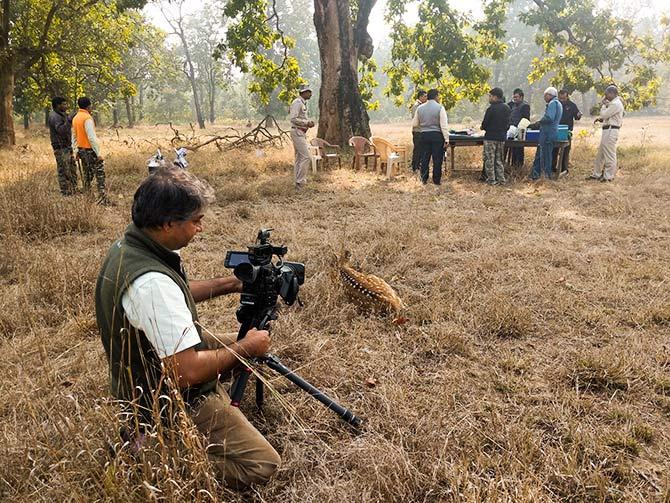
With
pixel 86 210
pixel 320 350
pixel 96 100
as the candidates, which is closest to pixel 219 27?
pixel 96 100

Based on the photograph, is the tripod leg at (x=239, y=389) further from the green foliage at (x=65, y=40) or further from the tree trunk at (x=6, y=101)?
the tree trunk at (x=6, y=101)

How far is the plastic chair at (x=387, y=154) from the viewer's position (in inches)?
393

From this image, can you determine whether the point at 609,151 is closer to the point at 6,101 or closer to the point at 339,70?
the point at 339,70

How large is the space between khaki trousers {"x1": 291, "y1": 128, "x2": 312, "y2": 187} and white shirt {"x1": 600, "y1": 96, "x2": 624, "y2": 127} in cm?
615

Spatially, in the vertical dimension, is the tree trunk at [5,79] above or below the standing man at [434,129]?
above

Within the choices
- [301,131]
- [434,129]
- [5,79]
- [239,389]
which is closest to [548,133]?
[434,129]

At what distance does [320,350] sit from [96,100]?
96.5 ft

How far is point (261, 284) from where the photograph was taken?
2.01m

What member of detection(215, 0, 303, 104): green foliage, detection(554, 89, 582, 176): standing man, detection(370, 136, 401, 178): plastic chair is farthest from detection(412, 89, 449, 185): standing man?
detection(215, 0, 303, 104): green foliage

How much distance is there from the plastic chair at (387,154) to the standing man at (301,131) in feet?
7.25

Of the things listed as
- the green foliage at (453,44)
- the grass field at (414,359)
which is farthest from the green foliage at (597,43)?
the grass field at (414,359)

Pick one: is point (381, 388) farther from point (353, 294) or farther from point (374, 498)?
point (353, 294)

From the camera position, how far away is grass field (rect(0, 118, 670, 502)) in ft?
6.20

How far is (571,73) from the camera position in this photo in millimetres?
11977
